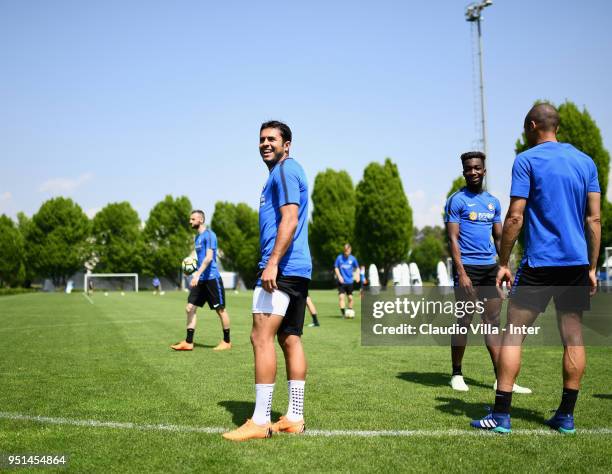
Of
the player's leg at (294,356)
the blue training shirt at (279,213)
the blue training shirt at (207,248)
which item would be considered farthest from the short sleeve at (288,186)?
the blue training shirt at (207,248)

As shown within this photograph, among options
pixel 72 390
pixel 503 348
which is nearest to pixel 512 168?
pixel 503 348

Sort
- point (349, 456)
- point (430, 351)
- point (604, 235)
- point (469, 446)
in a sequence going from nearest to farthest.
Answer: point (349, 456)
point (469, 446)
point (430, 351)
point (604, 235)

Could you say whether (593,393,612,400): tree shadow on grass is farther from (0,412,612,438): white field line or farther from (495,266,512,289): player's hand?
(495,266,512,289): player's hand

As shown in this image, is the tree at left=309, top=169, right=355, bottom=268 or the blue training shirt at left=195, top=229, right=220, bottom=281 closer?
the blue training shirt at left=195, top=229, right=220, bottom=281

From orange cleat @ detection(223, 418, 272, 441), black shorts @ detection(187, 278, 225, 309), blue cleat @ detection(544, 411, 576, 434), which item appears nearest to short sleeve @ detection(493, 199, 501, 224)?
blue cleat @ detection(544, 411, 576, 434)

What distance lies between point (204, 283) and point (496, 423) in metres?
6.59

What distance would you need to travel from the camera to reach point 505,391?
432 cm

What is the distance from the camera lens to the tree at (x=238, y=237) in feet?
269

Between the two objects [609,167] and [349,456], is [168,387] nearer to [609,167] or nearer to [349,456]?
[349,456]

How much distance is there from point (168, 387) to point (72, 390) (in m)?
0.99

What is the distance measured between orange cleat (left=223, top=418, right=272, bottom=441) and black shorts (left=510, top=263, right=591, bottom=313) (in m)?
2.10

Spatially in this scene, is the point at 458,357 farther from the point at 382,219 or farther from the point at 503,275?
the point at 382,219

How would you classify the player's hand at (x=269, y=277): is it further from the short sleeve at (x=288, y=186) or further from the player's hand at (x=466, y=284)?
the player's hand at (x=466, y=284)

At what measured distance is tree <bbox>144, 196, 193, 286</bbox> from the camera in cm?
7756
